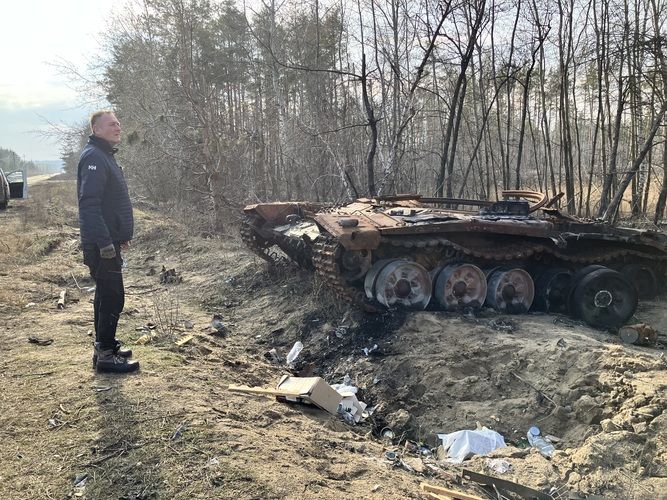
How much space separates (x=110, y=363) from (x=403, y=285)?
139 inches

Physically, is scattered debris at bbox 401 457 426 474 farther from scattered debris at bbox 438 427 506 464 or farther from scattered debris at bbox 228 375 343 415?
scattered debris at bbox 228 375 343 415

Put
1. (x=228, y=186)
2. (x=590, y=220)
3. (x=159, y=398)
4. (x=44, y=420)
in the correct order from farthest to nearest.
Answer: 1. (x=228, y=186)
2. (x=590, y=220)
3. (x=159, y=398)
4. (x=44, y=420)

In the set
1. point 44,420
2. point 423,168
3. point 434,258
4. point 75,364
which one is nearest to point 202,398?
point 44,420

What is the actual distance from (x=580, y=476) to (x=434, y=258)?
3.75 meters

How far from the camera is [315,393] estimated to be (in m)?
4.38

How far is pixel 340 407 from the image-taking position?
473 centimetres

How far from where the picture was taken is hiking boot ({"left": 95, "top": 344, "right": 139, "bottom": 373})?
4.41 m

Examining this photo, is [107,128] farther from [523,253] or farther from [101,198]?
[523,253]

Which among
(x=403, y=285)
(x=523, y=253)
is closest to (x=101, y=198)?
(x=403, y=285)

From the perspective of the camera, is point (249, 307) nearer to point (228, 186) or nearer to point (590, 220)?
point (590, 220)

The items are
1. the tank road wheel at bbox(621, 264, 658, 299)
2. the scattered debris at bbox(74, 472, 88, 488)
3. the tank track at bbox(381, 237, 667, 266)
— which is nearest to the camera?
the scattered debris at bbox(74, 472, 88, 488)

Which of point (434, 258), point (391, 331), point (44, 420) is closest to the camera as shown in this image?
point (44, 420)

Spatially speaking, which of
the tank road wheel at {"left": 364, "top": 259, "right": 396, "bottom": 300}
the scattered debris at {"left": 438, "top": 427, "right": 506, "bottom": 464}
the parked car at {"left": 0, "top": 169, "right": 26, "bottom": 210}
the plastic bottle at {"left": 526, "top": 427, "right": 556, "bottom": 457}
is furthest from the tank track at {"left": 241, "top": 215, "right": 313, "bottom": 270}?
the parked car at {"left": 0, "top": 169, "right": 26, "bottom": 210}

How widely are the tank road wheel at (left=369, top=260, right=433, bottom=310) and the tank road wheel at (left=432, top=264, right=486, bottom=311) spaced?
0.16m
